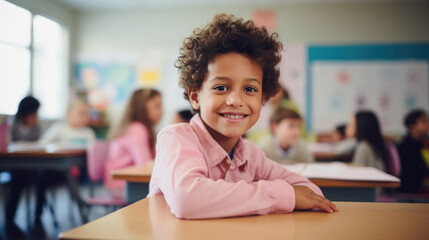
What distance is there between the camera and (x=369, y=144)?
9.22 feet

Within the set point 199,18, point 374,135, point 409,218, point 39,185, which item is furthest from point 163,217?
point 199,18

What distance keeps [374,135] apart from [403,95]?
339cm

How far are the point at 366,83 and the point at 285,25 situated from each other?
1532 mm

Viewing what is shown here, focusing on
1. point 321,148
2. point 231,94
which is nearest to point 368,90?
point 321,148

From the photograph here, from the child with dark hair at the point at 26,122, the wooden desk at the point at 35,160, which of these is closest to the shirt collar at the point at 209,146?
the wooden desk at the point at 35,160

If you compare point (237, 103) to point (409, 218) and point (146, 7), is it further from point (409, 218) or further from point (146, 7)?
point (146, 7)

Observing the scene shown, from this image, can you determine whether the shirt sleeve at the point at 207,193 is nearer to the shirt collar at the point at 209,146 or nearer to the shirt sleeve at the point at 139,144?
the shirt collar at the point at 209,146

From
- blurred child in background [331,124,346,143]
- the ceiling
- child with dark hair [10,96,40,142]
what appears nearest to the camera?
child with dark hair [10,96,40,142]

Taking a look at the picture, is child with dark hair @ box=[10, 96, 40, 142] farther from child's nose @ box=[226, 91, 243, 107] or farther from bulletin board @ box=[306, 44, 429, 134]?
bulletin board @ box=[306, 44, 429, 134]

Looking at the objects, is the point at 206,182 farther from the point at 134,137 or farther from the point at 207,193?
the point at 134,137

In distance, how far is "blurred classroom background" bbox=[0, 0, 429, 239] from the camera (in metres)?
5.78

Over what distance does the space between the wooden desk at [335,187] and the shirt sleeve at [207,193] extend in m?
0.66

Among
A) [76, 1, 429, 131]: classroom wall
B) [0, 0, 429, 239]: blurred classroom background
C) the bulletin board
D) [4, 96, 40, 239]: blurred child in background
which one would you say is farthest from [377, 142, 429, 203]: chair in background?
[76, 1, 429, 131]: classroom wall

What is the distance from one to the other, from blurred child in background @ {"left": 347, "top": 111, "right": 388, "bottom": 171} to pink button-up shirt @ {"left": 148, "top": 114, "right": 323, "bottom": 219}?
6.07 ft
